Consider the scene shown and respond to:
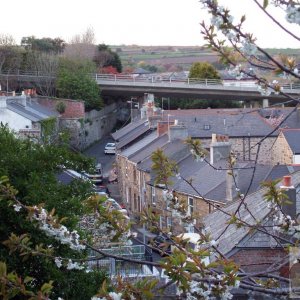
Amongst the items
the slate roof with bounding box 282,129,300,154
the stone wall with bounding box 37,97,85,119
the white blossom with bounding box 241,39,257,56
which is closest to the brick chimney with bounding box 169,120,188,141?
the slate roof with bounding box 282,129,300,154

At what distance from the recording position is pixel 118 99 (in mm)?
75188

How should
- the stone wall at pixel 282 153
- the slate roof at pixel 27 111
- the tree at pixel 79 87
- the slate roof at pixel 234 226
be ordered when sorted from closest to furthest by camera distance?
the slate roof at pixel 234 226, the stone wall at pixel 282 153, the slate roof at pixel 27 111, the tree at pixel 79 87

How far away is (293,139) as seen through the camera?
33.2 meters

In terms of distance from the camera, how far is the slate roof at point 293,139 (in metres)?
32.7

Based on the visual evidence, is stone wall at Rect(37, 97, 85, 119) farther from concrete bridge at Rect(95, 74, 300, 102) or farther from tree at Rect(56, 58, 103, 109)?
concrete bridge at Rect(95, 74, 300, 102)

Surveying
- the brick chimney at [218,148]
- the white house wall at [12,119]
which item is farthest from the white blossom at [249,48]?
the white house wall at [12,119]

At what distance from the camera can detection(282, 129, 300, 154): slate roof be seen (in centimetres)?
3266

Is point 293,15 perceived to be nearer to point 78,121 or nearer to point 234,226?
point 234,226

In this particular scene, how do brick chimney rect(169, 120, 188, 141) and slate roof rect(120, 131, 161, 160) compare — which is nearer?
brick chimney rect(169, 120, 188, 141)

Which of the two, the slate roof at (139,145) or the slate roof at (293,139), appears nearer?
the slate roof at (293,139)

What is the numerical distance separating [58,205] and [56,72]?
175ft

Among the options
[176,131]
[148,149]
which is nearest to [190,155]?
[176,131]

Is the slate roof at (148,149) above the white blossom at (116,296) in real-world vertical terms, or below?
below

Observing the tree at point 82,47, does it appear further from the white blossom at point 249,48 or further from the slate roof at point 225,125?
the white blossom at point 249,48
